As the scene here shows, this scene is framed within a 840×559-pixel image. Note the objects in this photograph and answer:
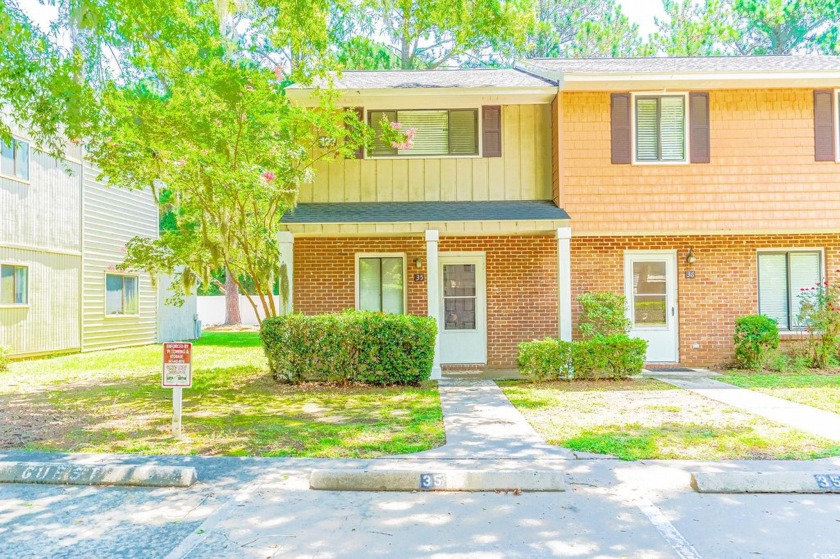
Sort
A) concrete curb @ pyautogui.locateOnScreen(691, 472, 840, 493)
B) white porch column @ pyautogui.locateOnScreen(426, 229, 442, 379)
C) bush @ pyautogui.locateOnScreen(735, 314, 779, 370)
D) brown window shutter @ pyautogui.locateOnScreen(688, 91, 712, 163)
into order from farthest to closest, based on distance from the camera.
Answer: brown window shutter @ pyautogui.locateOnScreen(688, 91, 712, 163) < bush @ pyautogui.locateOnScreen(735, 314, 779, 370) < white porch column @ pyautogui.locateOnScreen(426, 229, 442, 379) < concrete curb @ pyautogui.locateOnScreen(691, 472, 840, 493)

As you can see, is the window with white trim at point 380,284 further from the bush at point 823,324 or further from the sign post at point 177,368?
the bush at point 823,324

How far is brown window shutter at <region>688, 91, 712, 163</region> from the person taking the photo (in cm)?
1050

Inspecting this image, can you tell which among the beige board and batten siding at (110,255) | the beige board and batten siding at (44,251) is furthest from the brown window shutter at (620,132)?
the beige board and batten siding at (44,251)

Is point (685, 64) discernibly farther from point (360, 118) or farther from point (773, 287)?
point (360, 118)

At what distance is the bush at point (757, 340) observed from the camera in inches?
407

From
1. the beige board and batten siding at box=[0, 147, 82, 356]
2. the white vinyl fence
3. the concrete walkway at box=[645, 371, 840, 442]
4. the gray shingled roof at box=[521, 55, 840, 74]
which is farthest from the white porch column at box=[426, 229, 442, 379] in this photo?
the white vinyl fence

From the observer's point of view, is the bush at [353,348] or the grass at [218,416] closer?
the grass at [218,416]

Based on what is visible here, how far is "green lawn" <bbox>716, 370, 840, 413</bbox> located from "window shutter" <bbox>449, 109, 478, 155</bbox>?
5.88 meters

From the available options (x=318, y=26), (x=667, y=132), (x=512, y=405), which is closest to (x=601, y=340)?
(x=512, y=405)

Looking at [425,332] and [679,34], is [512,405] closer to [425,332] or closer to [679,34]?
[425,332]

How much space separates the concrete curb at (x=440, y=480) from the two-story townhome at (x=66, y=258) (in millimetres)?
9246

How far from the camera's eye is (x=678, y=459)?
5.11m

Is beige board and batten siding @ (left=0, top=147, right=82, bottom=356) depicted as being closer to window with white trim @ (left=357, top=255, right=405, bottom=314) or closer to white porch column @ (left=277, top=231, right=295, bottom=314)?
white porch column @ (left=277, top=231, right=295, bottom=314)

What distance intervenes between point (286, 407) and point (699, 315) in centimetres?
780
